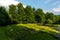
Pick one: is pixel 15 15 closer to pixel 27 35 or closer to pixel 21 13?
pixel 21 13

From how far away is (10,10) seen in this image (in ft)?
375

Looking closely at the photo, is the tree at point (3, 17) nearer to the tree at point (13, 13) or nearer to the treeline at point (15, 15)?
the treeline at point (15, 15)

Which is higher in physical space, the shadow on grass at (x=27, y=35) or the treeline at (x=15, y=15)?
the treeline at (x=15, y=15)

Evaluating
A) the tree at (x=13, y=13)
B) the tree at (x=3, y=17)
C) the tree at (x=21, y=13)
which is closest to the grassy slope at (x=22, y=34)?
the tree at (x=3, y=17)

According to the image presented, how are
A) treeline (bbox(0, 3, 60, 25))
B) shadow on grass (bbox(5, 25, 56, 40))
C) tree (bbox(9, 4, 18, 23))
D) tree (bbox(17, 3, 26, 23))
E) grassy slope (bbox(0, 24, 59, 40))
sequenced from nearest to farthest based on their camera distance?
shadow on grass (bbox(5, 25, 56, 40)) → grassy slope (bbox(0, 24, 59, 40)) → treeline (bbox(0, 3, 60, 25)) → tree (bbox(9, 4, 18, 23)) → tree (bbox(17, 3, 26, 23))

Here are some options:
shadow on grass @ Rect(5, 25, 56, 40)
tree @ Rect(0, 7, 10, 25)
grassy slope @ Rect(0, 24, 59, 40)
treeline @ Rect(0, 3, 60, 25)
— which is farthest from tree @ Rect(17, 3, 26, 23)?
shadow on grass @ Rect(5, 25, 56, 40)

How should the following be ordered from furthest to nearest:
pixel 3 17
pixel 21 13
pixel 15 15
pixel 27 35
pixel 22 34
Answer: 1. pixel 21 13
2. pixel 15 15
3. pixel 3 17
4. pixel 22 34
5. pixel 27 35

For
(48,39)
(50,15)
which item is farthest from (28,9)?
(48,39)

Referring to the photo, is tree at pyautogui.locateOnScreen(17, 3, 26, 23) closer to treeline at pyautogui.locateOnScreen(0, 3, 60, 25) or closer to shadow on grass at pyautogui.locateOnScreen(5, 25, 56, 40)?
treeline at pyautogui.locateOnScreen(0, 3, 60, 25)

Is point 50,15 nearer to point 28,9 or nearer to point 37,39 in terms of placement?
point 28,9

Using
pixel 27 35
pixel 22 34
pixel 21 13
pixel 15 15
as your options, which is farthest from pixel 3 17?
pixel 27 35

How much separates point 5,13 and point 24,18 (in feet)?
63.9

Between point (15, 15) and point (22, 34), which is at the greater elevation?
point (15, 15)

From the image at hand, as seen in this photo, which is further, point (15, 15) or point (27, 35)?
point (15, 15)
